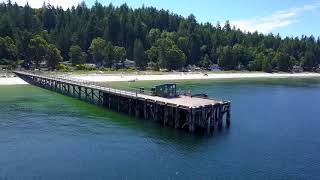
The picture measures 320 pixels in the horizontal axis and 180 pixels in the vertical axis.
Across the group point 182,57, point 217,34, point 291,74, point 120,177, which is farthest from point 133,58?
point 120,177

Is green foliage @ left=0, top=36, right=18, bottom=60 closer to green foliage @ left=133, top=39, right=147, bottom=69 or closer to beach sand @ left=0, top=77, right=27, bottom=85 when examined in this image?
beach sand @ left=0, top=77, right=27, bottom=85

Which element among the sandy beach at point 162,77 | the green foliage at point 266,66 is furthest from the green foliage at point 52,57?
the green foliage at point 266,66

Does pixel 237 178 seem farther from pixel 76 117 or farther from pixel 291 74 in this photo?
pixel 291 74

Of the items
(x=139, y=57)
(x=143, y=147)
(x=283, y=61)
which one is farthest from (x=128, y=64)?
(x=143, y=147)

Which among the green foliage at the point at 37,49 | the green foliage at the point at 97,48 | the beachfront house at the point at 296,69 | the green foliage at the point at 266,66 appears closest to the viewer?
the green foliage at the point at 37,49

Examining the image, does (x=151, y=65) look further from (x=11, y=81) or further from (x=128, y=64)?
(x=11, y=81)

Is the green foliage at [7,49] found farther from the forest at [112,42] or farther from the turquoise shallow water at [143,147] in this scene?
the turquoise shallow water at [143,147]
